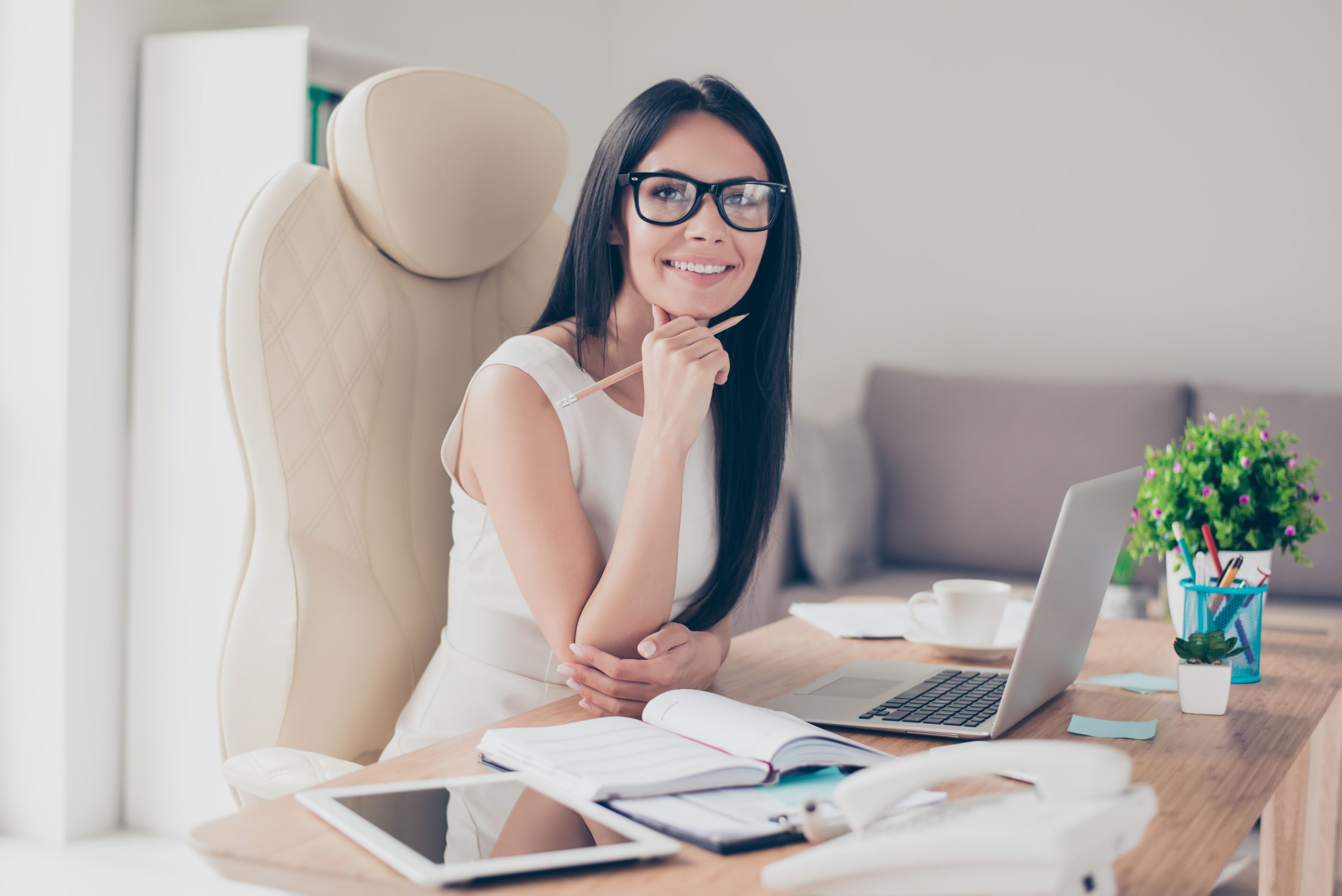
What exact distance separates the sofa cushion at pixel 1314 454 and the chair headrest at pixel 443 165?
6.70 feet

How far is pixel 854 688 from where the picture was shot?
108cm

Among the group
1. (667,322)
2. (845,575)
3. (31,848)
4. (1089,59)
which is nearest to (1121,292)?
(1089,59)

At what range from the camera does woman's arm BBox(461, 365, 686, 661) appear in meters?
1.05

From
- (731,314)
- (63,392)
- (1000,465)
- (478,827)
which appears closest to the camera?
(478,827)

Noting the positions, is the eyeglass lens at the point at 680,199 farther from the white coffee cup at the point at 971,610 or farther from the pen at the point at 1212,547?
the pen at the point at 1212,547

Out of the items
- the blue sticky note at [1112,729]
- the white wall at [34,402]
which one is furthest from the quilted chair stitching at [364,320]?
the white wall at [34,402]

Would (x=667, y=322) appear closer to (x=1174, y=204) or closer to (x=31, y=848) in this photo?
(x=31, y=848)

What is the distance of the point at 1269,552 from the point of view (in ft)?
4.00

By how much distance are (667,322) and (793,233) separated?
7.9 inches

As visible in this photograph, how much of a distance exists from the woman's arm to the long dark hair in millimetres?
128

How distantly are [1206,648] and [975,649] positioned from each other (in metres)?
0.28

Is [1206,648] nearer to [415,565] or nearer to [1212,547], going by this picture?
[1212,547]

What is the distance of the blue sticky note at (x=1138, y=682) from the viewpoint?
Answer: 1101 millimetres

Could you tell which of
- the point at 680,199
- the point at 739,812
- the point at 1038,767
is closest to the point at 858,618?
the point at 680,199
